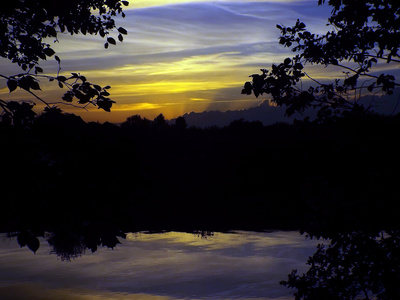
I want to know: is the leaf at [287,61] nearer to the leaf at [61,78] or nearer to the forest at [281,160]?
the forest at [281,160]

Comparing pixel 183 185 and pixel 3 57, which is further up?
pixel 3 57

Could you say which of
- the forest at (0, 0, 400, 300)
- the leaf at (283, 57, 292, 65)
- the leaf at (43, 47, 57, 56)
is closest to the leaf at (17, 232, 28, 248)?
the forest at (0, 0, 400, 300)

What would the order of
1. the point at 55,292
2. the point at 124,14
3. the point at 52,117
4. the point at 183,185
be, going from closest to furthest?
the point at 52,117 → the point at 124,14 → the point at 55,292 → the point at 183,185

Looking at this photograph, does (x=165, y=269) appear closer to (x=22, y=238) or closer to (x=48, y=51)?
(x=48, y=51)

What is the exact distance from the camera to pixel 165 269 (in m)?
22.3

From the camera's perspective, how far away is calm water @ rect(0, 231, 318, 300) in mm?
19250

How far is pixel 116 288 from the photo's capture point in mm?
19734

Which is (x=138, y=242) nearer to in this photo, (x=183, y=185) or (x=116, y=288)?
(x=116, y=288)

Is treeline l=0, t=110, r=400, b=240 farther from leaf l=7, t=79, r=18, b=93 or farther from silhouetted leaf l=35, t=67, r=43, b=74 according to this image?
silhouetted leaf l=35, t=67, r=43, b=74

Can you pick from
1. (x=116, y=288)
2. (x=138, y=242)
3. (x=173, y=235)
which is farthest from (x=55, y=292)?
(x=173, y=235)

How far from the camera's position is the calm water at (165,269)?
19.2 meters

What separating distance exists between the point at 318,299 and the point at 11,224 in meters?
5.48

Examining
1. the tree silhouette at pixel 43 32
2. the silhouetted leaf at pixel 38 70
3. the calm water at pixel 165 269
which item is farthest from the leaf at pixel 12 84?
the calm water at pixel 165 269

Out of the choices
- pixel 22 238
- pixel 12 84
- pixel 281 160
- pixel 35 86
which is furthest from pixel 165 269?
pixel 22 238
